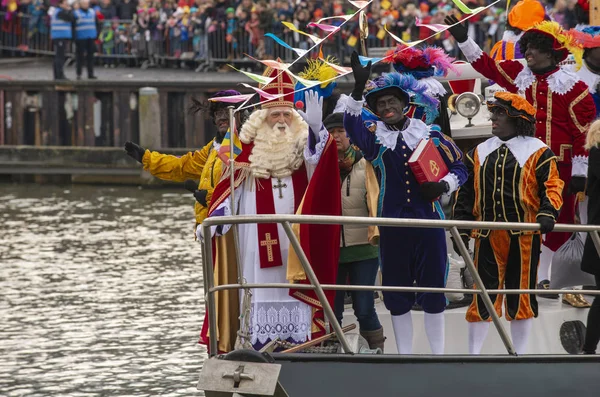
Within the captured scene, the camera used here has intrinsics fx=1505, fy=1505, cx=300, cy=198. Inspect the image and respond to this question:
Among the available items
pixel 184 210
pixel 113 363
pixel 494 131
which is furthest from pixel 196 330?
pixel 184 210

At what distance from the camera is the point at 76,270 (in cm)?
1523

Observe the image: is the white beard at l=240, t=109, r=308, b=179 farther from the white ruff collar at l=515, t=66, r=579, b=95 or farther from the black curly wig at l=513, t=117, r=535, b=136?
the white ruff collar at l=515, t=66, r=579, b=95

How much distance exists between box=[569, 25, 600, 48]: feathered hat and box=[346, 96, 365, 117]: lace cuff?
5.51ft

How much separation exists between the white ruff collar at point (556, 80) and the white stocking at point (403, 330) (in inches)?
69.8

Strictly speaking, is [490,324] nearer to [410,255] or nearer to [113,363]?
[410,255]

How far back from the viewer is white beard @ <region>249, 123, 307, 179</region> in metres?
8.26

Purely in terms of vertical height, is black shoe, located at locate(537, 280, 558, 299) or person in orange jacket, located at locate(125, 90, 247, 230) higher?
person in orange jacket, located at locate(125, 90, 247, 230)

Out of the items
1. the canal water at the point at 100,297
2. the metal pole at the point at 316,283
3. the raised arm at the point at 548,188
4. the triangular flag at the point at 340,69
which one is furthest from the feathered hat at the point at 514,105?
the canal water at the point at 100,297

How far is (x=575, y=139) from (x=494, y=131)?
1.33 metres

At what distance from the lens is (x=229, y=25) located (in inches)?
1065

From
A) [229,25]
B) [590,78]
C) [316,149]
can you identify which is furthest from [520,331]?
[229,25]

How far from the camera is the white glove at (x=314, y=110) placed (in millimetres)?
7992

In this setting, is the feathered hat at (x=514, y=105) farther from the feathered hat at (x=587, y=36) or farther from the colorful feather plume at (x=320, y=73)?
the feathered hat at (x=587, y=36)

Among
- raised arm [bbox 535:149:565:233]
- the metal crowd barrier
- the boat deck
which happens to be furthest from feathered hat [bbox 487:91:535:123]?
the metal crowd barrier
